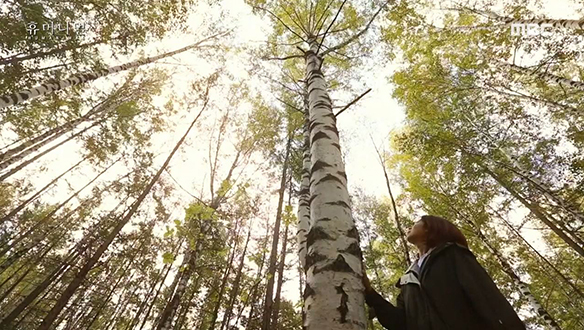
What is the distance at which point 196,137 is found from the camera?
456 inches

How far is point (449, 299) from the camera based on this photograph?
1378mm

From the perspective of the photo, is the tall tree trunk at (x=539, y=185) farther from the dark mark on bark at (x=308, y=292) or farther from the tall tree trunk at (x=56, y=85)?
the tall tree trunk at (x=56, y=85)

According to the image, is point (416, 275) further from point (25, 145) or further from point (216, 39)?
point (216, 39)

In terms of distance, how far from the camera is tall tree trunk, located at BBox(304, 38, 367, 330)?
144 centimetres

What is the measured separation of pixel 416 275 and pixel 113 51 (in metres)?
9.73

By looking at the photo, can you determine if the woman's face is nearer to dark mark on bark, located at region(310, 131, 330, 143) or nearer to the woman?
the woman

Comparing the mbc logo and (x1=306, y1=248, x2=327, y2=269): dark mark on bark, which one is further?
the mbc logo

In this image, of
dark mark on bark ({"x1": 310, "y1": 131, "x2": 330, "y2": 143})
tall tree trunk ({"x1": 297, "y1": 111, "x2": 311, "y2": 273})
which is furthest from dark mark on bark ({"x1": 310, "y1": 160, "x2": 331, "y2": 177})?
tall tree trunk ({"x1": 297, "y1": 111, "x2": 311, "y2": 273})

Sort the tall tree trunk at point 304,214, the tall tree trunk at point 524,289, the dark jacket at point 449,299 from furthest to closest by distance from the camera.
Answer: the tall tree trunk at point 524,289 < the tall tree trunk at point 304,214 < the dark jacket at point 449,299

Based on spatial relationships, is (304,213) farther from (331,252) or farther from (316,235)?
(331,252)

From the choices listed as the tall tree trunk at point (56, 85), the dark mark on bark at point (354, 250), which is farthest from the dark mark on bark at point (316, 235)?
the tall tree trunk at point (56, 85)

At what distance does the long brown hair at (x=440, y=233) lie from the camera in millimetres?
1764

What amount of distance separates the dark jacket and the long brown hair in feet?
0.51

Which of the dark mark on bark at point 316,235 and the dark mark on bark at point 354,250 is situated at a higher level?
the dark mark on bark at point 316,235
